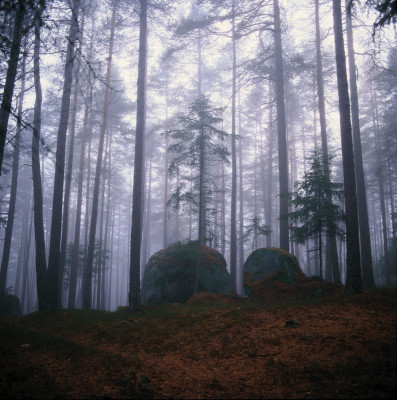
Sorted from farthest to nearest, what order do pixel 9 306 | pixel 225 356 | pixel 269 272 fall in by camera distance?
pixel 9 306 < pixel 269 272 < pixel 225 356

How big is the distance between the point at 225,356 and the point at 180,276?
8827mm

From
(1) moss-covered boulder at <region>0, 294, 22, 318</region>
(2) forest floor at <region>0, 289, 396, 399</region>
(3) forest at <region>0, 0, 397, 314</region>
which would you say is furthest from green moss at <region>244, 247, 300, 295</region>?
(1) moss-covered boulder at <region>0, 294, 22, 318</region>

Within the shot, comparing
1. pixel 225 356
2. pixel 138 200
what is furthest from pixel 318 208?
pixel 138 200

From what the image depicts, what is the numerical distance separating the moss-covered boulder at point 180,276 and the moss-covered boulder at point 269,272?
242cm

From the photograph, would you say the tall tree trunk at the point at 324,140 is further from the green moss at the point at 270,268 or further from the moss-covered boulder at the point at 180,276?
the moss-covered boulder at the point at 180,276

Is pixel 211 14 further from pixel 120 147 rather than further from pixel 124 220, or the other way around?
pixel 124 220

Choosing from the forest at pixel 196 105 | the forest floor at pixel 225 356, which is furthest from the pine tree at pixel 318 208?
the forest floor at pixel 225 356

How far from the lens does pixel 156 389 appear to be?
12.4 feet

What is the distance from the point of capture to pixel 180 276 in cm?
1351

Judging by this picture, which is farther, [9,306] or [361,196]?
[9,306]

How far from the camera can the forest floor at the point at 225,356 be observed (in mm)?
3523

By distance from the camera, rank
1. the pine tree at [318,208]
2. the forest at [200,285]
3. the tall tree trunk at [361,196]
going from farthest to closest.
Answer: the tall tree trunk at [361,196]
the pine tree at [318,208]
the forest at [200,285]

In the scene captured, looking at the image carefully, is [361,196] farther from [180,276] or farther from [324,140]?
[180,276]

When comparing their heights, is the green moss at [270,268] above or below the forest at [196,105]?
below
